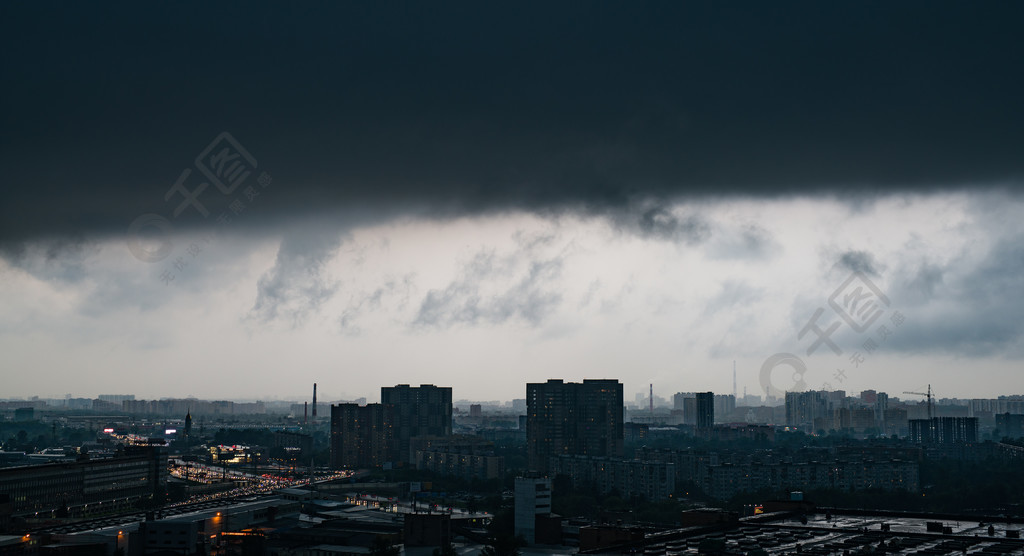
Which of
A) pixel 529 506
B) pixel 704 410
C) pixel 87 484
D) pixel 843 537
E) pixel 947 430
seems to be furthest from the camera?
pixel 704 410

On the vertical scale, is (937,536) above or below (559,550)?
above

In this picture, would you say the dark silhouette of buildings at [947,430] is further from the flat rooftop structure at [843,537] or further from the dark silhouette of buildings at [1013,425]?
the flat rooftop structure at [843,537]

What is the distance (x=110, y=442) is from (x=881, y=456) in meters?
107

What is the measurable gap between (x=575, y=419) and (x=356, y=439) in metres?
28.5

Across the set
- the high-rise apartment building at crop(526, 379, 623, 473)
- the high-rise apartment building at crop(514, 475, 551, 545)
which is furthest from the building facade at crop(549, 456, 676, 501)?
the high-rise apartment building at crop(514, 475, 551, 545)

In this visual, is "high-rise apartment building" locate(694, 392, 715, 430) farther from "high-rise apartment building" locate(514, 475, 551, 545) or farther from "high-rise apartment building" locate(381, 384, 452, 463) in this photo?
"high-rise apartment building" locate(514, 475, 551, 545)

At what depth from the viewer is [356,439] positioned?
4754 inches

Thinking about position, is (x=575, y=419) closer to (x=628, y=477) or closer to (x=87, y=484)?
(x=628, y=477)

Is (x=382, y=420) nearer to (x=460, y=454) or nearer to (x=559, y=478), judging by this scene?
(x=460, y=454)

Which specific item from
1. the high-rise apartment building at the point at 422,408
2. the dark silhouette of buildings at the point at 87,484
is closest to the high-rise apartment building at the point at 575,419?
the high-rise apartment building at the point at 422,408

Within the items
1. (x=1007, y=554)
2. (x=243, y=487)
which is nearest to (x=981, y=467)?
(x=243, y=487)

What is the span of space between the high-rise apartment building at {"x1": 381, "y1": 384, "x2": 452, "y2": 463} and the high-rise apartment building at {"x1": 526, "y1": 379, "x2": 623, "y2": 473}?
37.8 metres

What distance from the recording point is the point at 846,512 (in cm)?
3294

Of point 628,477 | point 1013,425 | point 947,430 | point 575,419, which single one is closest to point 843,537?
point 628,477
